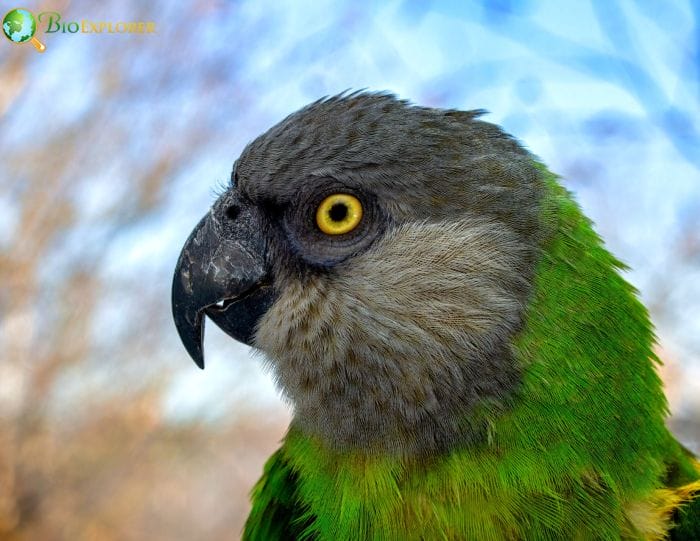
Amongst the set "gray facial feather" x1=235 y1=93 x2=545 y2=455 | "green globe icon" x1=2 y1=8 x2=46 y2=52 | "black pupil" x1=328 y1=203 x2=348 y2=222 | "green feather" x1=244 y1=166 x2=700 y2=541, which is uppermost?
"green globe icon" x1=2 y1=8 x2=46 y2=52

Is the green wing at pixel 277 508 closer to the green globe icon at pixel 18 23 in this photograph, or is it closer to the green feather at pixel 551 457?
the green feather at pixel 551 457

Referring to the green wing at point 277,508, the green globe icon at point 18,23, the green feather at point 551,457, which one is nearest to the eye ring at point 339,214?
the green feather at point 551,457

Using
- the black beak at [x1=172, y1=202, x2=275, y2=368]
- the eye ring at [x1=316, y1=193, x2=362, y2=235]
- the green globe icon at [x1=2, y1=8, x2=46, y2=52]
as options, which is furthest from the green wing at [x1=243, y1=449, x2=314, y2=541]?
the green globe icon at [x1=2, y1=8, x2=46, y2=52]

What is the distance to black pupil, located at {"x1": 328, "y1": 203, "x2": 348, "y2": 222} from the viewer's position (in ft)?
4.56

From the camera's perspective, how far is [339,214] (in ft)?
4.57

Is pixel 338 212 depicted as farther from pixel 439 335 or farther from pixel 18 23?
pixel 18 23

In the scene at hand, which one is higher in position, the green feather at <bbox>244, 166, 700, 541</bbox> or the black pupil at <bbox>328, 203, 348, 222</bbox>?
the black pupil at <bbox>328, 203, 348, 222</bbox>

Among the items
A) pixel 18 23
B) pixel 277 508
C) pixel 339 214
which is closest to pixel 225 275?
pixel 339 214

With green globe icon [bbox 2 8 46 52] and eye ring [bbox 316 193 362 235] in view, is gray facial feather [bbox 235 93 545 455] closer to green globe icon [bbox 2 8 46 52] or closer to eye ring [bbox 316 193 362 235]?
eye ring [bbox 316 193 362 235]

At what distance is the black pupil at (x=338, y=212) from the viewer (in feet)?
4.56

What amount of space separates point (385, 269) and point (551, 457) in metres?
0.51

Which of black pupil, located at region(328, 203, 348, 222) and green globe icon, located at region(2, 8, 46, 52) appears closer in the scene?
black pupil, located at region(328, 203, 348, 222)

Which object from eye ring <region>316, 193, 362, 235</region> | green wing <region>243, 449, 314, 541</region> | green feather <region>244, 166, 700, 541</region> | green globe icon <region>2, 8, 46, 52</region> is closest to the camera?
green feather <region>244, 166, 700, 541</region>

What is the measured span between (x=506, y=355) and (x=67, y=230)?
387 cm
